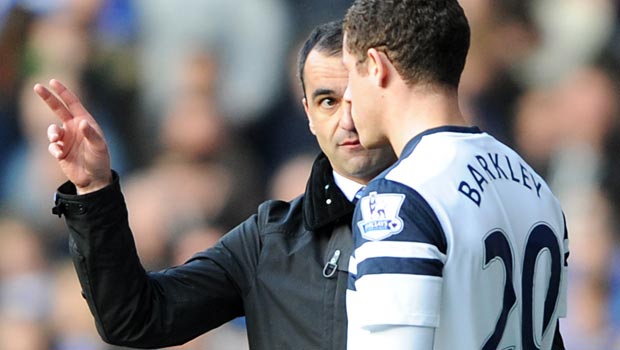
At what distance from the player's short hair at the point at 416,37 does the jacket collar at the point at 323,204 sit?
1.79 feet

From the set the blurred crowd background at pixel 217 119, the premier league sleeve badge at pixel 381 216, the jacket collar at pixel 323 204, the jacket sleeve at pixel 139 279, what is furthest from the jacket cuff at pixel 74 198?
the blurred crowd background at pixel 217 119

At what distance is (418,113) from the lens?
2.02 meters

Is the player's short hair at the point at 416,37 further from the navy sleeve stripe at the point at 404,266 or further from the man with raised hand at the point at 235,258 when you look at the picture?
the man with raised hand at the point at 235,258

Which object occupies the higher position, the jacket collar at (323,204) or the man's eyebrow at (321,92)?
the man's eyebrow at (321,92)

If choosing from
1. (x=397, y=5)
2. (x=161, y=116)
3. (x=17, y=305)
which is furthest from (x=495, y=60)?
(x=397, y=5)

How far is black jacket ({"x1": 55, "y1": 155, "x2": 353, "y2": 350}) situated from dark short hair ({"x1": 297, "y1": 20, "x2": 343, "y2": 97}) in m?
0.29

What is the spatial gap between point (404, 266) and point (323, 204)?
700mm

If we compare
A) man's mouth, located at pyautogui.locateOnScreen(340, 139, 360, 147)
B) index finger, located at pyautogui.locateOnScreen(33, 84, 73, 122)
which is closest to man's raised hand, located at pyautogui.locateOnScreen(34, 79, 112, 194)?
index finger, located at pyautogui.locateOnScreen(33, 84, 73, 122)

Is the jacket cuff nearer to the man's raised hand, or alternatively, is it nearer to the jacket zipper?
the man's raised hand

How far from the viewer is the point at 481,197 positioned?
6.43ft

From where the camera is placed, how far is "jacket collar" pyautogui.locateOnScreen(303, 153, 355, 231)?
2.52 m

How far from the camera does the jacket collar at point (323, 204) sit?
8.27 feet

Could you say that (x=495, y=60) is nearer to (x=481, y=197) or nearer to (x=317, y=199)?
(x=317, y=199)

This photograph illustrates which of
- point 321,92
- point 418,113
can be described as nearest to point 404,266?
point 418,113
